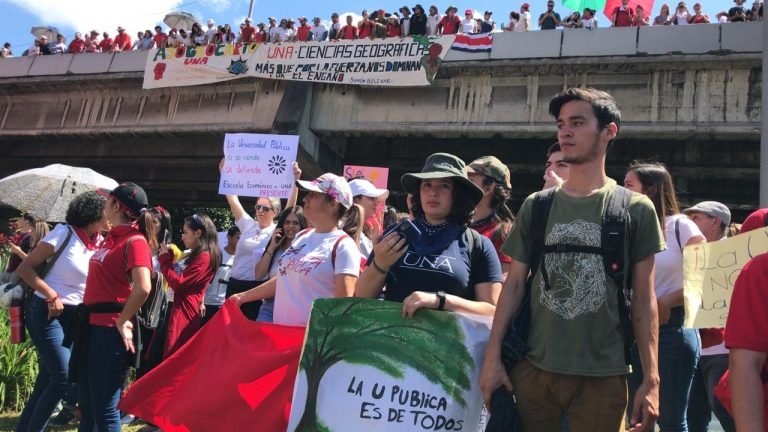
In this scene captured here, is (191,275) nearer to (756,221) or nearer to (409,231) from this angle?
(409,231)

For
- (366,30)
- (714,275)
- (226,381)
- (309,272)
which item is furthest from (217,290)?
(366,30)

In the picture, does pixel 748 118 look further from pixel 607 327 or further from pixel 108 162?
pixel 108 162

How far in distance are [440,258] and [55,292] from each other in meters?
3.11

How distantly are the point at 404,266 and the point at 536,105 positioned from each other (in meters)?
11.7

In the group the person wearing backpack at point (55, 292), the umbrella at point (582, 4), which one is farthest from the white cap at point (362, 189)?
the umbrella at point (582, 4)

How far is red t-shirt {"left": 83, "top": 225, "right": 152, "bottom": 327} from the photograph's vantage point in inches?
152

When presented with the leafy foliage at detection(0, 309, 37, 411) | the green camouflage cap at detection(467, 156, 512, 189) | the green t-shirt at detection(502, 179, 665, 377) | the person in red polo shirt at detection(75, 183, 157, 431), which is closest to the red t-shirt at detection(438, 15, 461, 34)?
the leafy foliage at detection(0, 309, 37, 411)

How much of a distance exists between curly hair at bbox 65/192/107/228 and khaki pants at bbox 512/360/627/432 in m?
3.52

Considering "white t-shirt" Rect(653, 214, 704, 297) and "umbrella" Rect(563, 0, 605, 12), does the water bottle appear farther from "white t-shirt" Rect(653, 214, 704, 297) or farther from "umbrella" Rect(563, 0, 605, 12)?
"umbrella" Rect(563, 0, 605, 12)

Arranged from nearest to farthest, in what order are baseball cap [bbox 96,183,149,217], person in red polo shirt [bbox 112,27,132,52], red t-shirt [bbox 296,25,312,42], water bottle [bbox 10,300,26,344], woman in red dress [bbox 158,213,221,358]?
baseball cap [bbox 96,183,149,217] → water bottle [bbox 10,300,26,344] → woman in red dress [bbox 158,213,221,358] → red t-shirt [bbox 296,25,312,42] → person in red polo shirt [bbox 112,27,132,52]

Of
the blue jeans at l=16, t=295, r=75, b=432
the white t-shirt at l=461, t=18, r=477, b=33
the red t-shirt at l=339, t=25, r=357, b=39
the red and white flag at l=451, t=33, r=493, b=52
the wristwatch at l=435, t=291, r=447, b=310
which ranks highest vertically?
the white t-shirt at l=461, t=18, r=477, b=33

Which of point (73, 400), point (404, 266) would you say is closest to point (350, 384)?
point (404, 266)

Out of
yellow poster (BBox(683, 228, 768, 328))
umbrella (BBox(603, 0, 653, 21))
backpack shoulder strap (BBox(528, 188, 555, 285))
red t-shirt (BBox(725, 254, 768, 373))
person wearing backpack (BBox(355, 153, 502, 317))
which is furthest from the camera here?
umbrella (BBox(603, 0, 653, 21))

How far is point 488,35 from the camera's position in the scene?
13.9m
